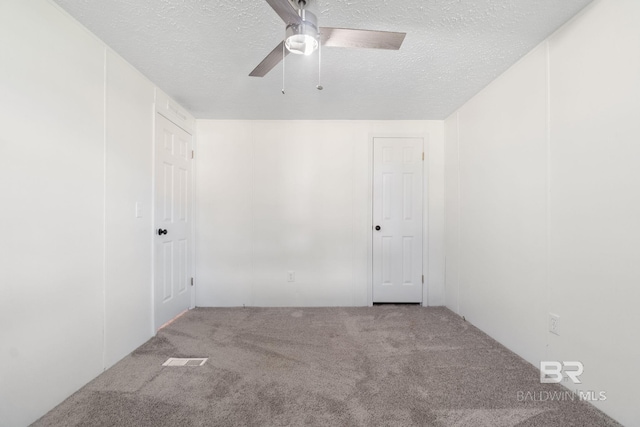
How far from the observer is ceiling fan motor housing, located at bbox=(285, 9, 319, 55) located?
1314 millimetres

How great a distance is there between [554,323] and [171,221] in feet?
10.9

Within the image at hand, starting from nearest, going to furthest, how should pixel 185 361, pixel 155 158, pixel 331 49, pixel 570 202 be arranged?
pixel 570 202 → pixel 331 49 → pixel 185 361 → pixel 155 158

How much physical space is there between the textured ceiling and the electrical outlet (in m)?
1.85

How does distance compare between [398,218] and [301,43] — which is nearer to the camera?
[301,43]

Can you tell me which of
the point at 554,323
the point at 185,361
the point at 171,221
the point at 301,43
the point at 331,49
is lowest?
the point at 185,361

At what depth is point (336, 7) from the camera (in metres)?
1.59

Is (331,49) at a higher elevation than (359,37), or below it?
higher

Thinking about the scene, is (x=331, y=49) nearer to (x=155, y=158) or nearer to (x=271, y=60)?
(x=271, y=60)

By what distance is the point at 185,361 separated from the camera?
2109mm

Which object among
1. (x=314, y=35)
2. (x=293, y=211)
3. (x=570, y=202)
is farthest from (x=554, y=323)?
(x=293, y=211)

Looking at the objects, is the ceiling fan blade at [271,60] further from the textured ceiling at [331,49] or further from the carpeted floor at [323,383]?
the carpeted floor at [323,383]

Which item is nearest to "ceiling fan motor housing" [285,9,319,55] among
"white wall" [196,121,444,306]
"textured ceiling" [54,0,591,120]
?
"textured ceiling" [54,0,591,120]

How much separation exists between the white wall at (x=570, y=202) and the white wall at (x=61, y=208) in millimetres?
3035

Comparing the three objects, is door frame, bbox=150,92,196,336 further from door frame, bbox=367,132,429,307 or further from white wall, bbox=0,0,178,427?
door frame, bbox=367,132,429,307
